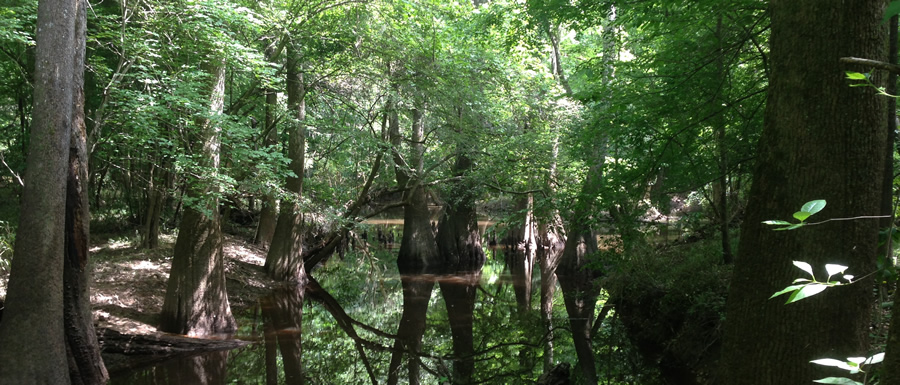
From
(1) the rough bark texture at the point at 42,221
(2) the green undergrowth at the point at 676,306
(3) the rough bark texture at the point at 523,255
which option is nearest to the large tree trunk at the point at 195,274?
(1) the rough bark texture at the point at 42,221

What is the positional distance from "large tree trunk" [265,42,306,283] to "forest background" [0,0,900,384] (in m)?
0.06

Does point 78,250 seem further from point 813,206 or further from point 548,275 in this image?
point 548,275

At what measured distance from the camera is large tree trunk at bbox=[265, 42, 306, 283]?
42.0ft

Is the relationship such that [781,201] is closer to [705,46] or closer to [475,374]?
[705,46]

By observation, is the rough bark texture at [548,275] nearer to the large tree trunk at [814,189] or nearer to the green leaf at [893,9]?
the large tree trunk at [814,189]

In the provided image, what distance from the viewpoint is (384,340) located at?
10883 mm

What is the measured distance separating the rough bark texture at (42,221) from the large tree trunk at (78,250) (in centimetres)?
32

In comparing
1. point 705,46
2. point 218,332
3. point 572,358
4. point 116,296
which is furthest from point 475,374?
point 116,296

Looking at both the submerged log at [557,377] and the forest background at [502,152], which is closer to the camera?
the forest background at [502,152]

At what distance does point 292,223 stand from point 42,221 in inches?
335

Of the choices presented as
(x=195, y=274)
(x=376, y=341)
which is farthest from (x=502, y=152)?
(x=195, y=274)

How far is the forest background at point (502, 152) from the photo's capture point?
8.58ft

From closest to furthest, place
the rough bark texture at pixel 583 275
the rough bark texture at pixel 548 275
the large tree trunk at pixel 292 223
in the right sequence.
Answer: the rough bark texture at pixel 583 275, the rough bark texture at pixel 548 275, the large tree trunk at pixel 292 223

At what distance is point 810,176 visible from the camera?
8.57 feet
